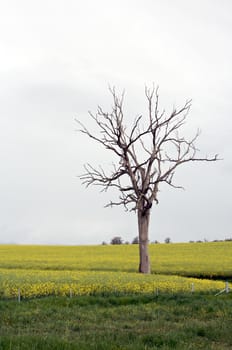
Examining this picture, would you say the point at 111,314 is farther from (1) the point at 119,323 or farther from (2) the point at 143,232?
(2) the point at 143,232

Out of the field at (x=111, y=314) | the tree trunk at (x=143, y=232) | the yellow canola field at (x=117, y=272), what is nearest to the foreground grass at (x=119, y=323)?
the field at (x=111, y=314)

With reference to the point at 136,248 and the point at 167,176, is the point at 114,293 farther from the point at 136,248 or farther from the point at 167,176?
the point at 136,248

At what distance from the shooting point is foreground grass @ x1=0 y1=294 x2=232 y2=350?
1090 cm

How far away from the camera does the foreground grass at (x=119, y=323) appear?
10.9m

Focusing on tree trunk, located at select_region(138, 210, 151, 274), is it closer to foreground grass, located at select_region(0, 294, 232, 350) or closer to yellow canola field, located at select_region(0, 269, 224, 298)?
yellow canola field, located at select_region(0, 269, 224, 298)

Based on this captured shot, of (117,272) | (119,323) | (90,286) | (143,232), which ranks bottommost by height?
(119,323)

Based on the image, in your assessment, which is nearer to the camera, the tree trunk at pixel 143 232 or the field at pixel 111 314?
the field at pixel 111 314

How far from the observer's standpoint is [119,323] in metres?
14.9

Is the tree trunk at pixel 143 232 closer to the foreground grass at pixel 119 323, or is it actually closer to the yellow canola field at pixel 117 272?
the yellow canola field at pixel 117 272

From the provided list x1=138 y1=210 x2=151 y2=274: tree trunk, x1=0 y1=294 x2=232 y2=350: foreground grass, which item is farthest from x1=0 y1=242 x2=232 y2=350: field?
x1=138 y1=210 x2=151 y2=274: tree trunk

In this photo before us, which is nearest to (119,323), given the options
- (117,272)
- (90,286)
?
(90,286)

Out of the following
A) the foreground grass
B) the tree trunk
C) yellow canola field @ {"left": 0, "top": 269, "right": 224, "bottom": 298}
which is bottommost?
the foreground grass

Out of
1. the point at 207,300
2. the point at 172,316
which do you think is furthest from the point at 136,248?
the point at 172,316

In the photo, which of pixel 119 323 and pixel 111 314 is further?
pixel 111 314
